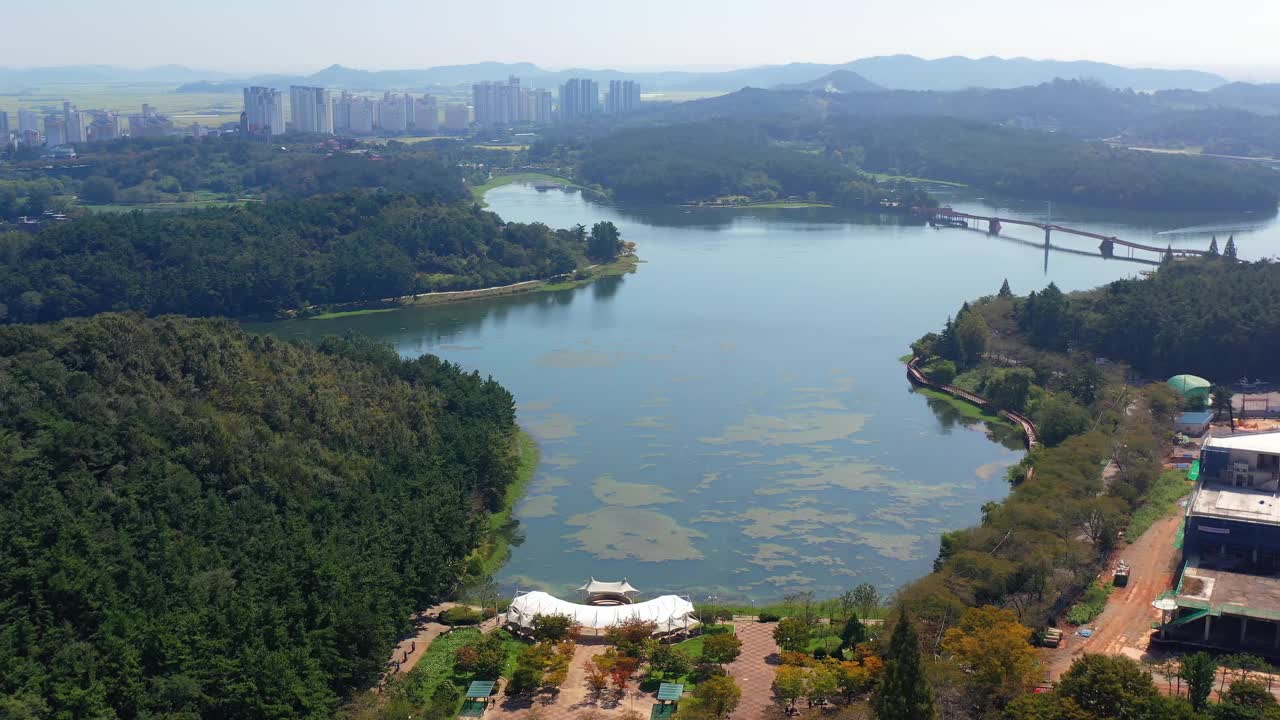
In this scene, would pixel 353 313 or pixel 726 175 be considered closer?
pixel 353 313

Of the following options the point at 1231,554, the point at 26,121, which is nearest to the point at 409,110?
the point at 26,121

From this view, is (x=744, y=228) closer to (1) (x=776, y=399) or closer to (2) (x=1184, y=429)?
(1) (x=776, y=399)

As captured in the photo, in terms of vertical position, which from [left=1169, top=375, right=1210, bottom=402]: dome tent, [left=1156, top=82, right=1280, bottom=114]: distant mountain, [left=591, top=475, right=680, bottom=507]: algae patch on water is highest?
[left=1156, top=82, right=1280, bottom=114]: distant mountain

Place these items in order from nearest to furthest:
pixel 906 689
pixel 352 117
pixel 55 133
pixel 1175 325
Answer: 1. pixel 906 689
2. pixel 1175 325
3. pixel 55 133
4. pixel 352 117

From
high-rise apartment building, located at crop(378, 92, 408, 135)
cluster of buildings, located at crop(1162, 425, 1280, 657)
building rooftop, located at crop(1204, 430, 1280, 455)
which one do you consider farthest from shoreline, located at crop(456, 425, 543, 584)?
high-rise apartment building, located at crop(378, 92, 408, 135)

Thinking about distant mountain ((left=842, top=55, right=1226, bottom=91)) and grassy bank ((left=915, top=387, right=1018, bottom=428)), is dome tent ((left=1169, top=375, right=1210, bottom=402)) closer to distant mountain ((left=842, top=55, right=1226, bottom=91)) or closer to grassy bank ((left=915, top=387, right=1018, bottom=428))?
grassy bank ((left=915, top=387, right=1018, bottom=428))

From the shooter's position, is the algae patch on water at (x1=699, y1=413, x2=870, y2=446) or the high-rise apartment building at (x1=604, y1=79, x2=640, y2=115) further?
the high-rise apartment building at (x1=604, y1=79, x2=640, y2=115)

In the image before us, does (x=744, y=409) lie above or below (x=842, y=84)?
below

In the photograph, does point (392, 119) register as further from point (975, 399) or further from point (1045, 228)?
point (975, 399)
